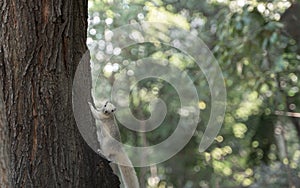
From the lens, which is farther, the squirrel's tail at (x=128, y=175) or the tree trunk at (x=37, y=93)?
the squirrel's tail at (x=128, y=175)

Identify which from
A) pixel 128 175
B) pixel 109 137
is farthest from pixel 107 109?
pixel 128 175

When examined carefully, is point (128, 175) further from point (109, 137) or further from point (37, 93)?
point (37, 93)

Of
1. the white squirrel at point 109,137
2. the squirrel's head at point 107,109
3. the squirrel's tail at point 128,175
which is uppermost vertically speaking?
the squirrel's head at point 107,109

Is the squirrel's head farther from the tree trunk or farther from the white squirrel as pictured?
the tree trunk

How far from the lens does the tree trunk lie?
5.84 ft

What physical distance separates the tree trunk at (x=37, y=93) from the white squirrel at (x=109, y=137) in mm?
154

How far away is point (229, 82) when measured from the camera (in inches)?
214

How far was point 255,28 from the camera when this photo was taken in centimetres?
375

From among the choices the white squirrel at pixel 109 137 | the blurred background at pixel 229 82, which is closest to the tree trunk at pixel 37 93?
the white squirrel at pixel 109 137

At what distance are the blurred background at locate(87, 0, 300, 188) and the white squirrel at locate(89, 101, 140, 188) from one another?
1823 mm

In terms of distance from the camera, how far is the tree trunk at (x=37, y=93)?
1781 millimetres

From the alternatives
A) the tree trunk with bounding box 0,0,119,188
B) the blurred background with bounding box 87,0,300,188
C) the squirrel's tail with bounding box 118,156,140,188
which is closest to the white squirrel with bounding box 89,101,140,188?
the squirrel's tail with bounding box 118,156,140,188

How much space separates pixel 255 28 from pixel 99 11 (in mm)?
2256

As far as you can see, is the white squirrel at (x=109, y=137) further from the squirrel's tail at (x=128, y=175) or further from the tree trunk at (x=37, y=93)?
the tree trunk at (x=37, y=93)
